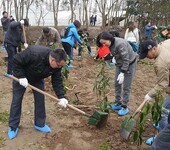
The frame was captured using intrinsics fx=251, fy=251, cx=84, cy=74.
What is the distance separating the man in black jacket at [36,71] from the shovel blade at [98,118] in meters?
0.56

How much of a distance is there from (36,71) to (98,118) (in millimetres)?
1241

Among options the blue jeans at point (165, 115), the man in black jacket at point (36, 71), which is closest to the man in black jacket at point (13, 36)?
the man in black jacket at point (36, 71)

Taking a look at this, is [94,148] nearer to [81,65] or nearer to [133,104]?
[133,104]

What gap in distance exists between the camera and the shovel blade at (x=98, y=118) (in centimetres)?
393

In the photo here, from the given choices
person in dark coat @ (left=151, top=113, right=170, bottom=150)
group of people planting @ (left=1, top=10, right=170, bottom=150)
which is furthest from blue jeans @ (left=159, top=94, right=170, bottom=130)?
person in dark coat @ (left=151, top=113, right=170, bottom=150)

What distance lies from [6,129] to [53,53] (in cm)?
164

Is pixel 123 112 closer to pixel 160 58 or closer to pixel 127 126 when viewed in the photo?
pixel 127 126

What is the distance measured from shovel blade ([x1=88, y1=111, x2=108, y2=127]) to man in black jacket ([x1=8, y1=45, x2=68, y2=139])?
0.56 metres

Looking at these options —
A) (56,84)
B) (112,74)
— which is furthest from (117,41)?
(112,74)

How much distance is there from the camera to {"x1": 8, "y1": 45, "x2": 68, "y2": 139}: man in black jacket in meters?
3.34

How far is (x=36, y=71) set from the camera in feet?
11.5

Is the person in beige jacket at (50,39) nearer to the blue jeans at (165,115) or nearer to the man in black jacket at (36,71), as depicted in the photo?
the man in black jacket at (36,71)

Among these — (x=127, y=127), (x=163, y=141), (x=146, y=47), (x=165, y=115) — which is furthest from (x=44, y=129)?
(x=163, y=141)

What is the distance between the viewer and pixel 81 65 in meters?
8.60
